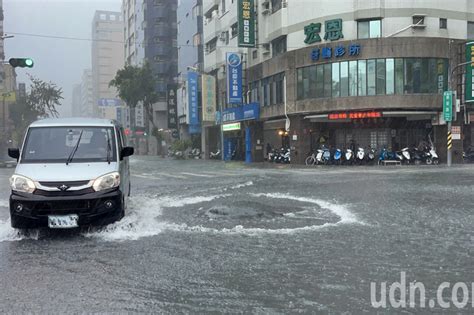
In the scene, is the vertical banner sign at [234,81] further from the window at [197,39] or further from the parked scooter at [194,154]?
the window at [197,39]

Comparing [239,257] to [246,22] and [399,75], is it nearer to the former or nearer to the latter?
[399,75]

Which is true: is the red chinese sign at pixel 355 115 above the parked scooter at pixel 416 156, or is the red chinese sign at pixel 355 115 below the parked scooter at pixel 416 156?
above

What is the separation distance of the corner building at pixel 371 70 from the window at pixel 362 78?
0.06 meters

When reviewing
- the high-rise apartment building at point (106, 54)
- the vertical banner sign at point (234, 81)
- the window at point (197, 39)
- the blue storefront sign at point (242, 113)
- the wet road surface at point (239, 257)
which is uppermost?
the high-rise apartment building at point (106, 54)

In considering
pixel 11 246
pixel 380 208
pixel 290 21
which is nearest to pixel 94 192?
pixel 11 246

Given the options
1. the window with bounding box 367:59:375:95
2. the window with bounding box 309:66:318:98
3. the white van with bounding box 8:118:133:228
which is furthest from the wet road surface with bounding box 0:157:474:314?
the window with bounding box 309:66:318:98

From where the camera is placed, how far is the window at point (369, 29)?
28328 millimetres

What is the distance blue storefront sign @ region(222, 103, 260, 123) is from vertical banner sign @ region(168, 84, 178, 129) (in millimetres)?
17400

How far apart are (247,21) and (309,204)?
1008 inches

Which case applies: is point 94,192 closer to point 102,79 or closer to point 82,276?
point 82,276

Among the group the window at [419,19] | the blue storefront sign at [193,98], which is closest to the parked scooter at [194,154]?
the blue storefront sign at [193,98]

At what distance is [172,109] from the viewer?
2201 inches

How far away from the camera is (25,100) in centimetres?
5766

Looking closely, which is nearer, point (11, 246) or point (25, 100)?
point (11, 246)
